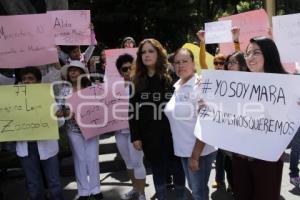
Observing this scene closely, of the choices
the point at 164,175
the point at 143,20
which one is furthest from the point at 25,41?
the point at 143,20

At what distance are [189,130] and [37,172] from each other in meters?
1.73

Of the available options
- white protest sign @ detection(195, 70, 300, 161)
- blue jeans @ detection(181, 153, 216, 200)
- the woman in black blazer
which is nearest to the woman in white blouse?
blue jeans @ detection(181, 153, 216, 200)

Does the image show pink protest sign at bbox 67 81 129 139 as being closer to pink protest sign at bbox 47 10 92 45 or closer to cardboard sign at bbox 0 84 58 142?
cardboard sign at bbox 0 84 58 142

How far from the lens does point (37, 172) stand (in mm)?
4375

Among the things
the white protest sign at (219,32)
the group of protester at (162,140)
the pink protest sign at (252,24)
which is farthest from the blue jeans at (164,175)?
the white protest sign at (219,32)

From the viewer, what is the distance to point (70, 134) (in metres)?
4.70

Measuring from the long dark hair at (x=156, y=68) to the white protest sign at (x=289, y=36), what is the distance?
51.8 inches

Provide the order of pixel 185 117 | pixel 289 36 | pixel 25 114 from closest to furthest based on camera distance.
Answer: pixel 185 117 → pixel 25 114 → pixel 289 36

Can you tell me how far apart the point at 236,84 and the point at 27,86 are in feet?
6.84

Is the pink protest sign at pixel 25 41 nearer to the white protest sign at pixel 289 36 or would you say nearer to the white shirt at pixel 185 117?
the white shirt at pixel 185 117

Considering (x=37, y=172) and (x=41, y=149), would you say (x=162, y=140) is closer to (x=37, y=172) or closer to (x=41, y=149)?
(x=41, y=149)

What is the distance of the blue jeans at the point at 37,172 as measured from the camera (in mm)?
4320

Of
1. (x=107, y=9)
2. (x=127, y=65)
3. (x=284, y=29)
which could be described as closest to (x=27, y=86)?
(x=127, y=65)

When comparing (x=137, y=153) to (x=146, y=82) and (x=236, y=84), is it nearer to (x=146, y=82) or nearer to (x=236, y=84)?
(x=146, y=82)
